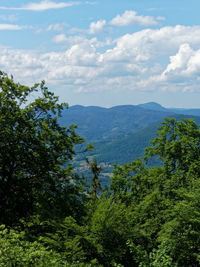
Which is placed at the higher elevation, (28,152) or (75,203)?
(28,152)

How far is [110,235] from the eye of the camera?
49.0ft

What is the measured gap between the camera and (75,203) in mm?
18484

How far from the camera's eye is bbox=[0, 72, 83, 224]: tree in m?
19.5

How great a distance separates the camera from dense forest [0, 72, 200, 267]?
13.4 m

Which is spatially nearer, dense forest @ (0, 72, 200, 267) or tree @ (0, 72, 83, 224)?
dense forest @ (0, 72, 200, 267)

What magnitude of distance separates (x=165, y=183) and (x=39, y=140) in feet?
37.1

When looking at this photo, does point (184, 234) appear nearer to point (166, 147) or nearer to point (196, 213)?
point (196, 213)

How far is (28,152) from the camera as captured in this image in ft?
65.9

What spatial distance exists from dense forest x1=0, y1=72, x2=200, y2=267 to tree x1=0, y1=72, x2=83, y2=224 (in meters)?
0.07

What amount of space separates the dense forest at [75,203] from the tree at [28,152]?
7 centimetres

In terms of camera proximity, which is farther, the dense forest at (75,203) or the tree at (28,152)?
the tree at (28,152)

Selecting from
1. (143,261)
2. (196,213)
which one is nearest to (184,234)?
(196,213)

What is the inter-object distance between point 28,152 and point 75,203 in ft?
15.7

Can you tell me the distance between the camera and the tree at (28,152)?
1948cm
